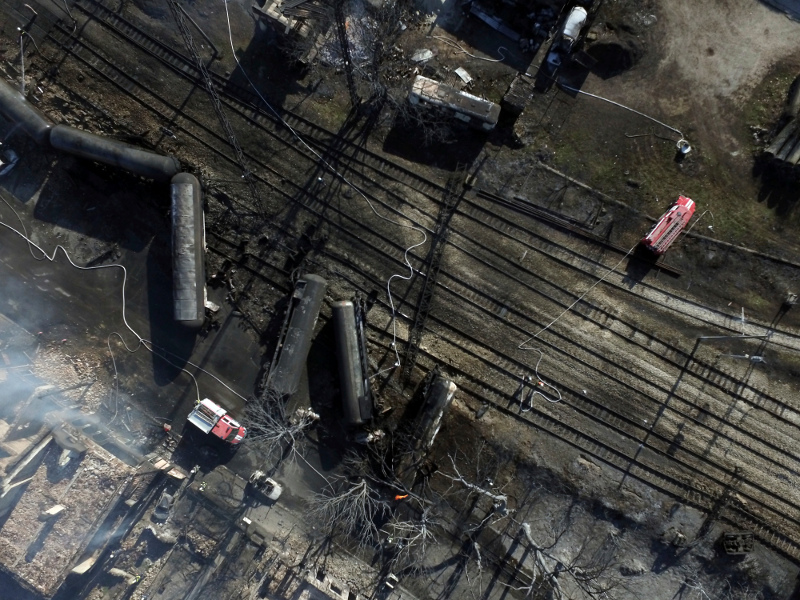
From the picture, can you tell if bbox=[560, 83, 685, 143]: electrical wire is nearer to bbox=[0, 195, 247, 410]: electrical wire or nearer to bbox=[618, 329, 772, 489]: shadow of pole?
bbox=[618, 329, 772, 489]: shadow of pole

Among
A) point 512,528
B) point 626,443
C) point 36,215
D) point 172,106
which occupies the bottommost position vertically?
point 512,528

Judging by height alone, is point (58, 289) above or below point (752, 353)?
below

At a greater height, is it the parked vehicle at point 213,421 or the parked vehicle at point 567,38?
the parked vehicle at point 567,38

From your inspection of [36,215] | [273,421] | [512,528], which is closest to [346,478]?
[273,421]

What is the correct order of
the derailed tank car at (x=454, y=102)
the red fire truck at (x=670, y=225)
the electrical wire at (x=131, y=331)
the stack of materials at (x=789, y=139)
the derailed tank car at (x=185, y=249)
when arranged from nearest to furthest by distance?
the derailed tank car at (x=185, y=249)
the derailed tank car at (x=454, y=102)
the red fire truck at (x=670, y=225)
the stack of materials at (x=789, y=139)
the electrical wire at (x=131, y=331)

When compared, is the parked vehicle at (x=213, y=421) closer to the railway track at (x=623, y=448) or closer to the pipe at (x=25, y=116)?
the railway track at (x=623, y=448)

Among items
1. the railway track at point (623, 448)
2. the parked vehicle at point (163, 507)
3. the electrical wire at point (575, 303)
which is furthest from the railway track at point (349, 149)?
the parked vehicle at point (163, 507)

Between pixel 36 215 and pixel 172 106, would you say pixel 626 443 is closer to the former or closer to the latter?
pixel 172 106
